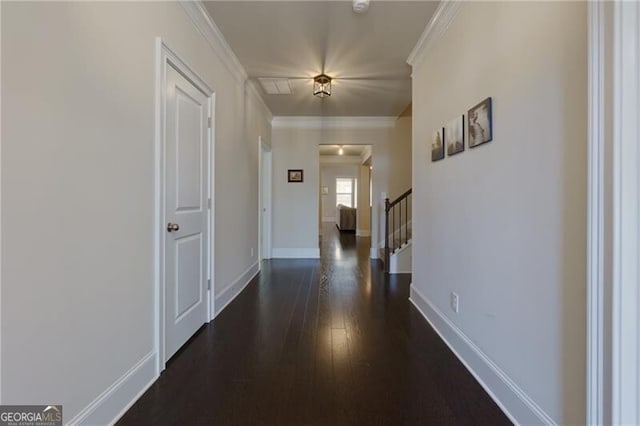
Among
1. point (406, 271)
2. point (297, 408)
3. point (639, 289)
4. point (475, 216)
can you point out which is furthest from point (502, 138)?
point (406, 271)

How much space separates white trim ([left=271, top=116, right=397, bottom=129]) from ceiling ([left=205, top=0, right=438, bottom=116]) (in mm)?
1385

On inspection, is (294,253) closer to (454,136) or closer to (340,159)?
(454,136)

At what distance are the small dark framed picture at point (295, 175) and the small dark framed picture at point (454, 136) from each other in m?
3.77

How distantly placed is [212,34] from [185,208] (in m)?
1.50

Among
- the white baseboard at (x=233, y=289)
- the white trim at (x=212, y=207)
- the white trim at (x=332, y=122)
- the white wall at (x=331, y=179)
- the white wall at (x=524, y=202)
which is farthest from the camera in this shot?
the white wall at (x=331, y=179)

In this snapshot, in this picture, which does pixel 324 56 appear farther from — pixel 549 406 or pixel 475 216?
pixel 549 406

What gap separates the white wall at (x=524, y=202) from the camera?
1.23 m

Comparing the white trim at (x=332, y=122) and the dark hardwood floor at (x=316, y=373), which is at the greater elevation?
the white trim at (x=332, y=122)

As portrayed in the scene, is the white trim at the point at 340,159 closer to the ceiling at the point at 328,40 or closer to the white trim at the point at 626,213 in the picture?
the ceiling at the point at 328,40

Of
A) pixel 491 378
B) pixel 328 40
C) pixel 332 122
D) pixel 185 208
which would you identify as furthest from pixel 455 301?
pixel 332 122

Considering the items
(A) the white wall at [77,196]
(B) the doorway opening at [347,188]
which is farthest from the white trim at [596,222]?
(B) the doorway opening at [347,188]

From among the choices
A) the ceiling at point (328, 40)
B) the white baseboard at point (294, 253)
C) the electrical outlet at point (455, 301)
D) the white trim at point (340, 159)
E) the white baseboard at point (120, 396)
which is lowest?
the white baseboard at point (120, 396)

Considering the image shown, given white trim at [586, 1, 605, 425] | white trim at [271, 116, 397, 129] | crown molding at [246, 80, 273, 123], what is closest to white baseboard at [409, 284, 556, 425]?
white trim at [586, 1, 605, 425]

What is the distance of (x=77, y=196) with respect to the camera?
136 centimetres
